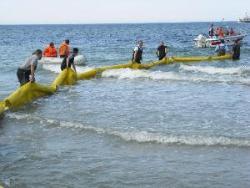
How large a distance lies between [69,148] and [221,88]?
879cm

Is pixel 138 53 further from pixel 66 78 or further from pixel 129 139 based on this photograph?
pixel 129 139

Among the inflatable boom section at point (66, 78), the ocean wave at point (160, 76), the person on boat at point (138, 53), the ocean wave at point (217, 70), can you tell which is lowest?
the ocean wave at point (217, 70)

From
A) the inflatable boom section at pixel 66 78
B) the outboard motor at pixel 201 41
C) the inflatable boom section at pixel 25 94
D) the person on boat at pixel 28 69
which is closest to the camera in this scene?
the inflatable boom section at pixel 25 94

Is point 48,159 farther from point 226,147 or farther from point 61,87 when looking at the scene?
point 61,87

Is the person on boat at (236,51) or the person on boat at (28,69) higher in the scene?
the person on boat at (28,69)

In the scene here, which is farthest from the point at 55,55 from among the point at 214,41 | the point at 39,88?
the point at 214,41

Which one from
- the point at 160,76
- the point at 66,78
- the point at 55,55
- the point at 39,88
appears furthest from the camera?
the point at 55,55

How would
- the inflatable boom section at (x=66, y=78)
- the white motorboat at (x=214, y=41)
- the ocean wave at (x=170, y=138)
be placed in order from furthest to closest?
the white motorboat at (x=214, y=41), the inflatable boom section at (x=66, y=78), the ocean wave at (x=170, y=138)

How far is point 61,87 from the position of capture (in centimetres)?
1625

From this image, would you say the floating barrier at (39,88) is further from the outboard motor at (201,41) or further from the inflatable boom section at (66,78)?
the outboard motor at (201,41)

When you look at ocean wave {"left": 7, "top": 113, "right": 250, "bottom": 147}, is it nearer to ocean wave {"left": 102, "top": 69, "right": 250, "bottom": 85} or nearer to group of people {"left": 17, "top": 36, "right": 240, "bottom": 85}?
group of people {"left": 17, "top": 36, "right": 240, "bottom": 85}

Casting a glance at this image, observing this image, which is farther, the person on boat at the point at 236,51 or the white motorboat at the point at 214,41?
the white motorboat at the point at 214,41

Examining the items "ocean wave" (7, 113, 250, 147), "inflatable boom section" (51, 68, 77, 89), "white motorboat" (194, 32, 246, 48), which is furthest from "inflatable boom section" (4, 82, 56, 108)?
"white motorboat" (194, 32, 246, 48)

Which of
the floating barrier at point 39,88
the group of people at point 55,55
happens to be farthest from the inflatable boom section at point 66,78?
the group of people at point 55,55
